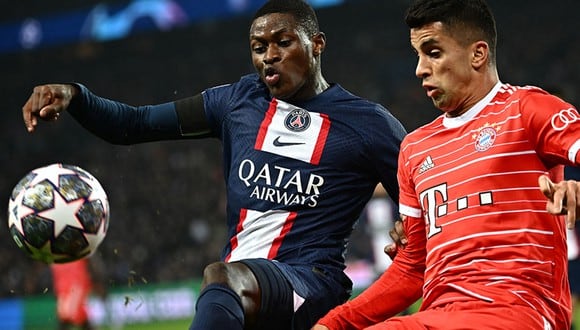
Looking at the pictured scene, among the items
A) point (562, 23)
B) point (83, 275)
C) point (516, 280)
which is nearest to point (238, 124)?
point (516, 280)

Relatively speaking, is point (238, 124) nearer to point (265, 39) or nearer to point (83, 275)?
point (265, 39)

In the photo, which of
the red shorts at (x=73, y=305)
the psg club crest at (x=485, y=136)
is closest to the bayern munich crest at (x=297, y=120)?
the psg club crest at (x=485, y=136)

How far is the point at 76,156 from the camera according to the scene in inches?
1010

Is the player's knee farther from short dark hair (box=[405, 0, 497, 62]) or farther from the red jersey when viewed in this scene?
short dark hair (box=[405, 0, 497, 62])

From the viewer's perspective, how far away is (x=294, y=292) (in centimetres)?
374

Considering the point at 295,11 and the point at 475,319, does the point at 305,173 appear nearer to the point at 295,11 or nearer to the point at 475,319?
the point at 295,11

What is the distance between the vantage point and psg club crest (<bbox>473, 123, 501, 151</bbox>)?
3.07 meters

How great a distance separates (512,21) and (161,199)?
1037 centimetres

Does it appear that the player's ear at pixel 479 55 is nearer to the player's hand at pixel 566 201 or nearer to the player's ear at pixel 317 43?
the player's hand at pixel 566 201

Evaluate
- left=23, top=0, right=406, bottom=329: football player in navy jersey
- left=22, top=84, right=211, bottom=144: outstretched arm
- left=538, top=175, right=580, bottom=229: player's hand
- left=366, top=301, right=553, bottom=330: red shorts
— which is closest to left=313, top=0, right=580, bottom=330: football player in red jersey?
left=366, top=301, right=553, bottom=330: red shorts

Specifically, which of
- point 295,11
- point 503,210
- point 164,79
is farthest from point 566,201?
point 164,79

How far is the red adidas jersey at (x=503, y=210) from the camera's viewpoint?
2938mm

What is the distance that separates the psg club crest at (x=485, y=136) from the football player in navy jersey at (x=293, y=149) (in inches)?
40.5

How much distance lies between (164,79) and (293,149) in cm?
2403
